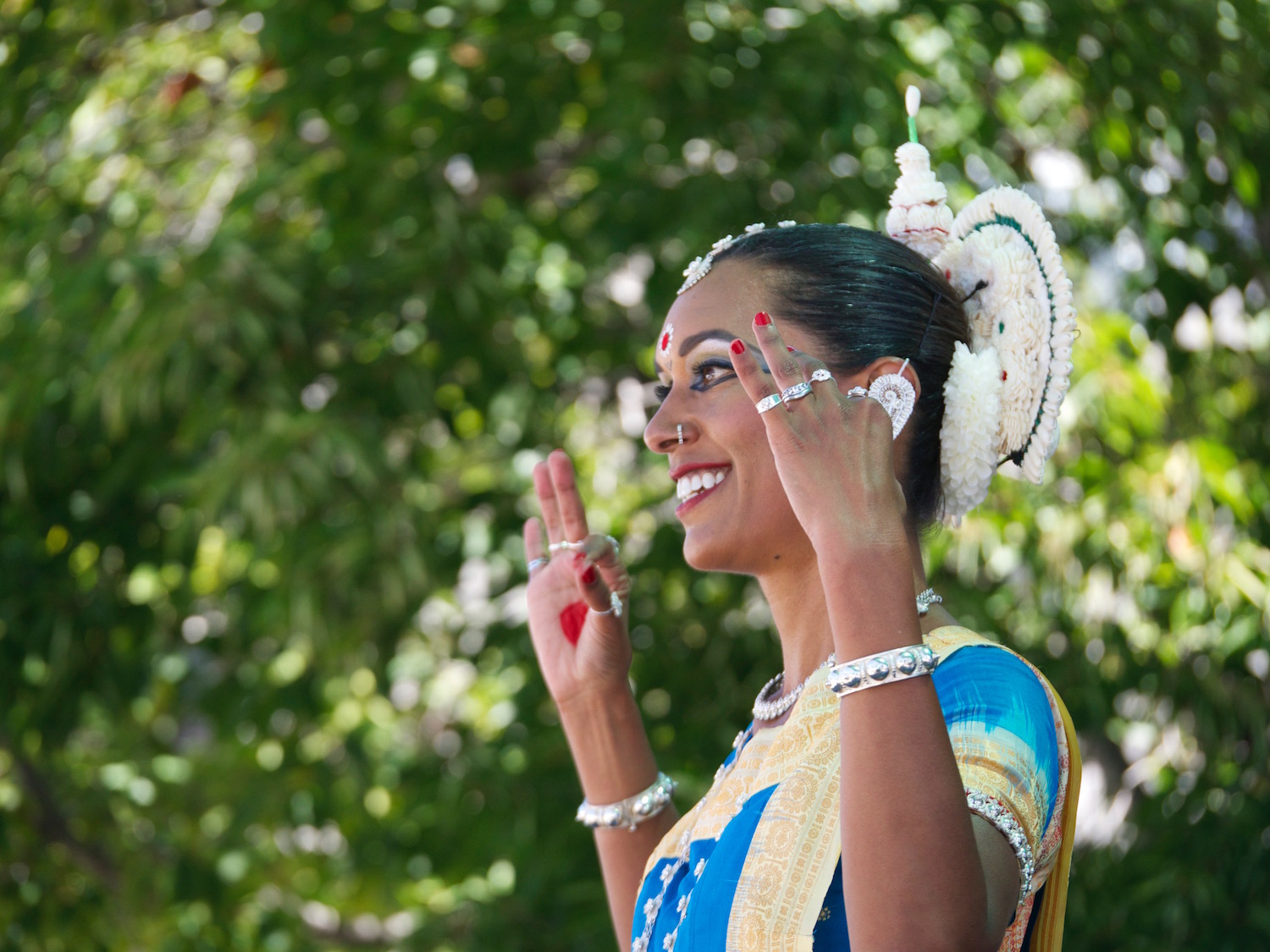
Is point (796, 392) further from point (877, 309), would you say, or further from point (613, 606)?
point (613, 606)

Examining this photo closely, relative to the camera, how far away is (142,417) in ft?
9.08

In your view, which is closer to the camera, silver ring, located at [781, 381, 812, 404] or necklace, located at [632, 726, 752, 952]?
silver ring, located at [781, 381, 812, 404]

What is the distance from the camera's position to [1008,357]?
56.8 inches

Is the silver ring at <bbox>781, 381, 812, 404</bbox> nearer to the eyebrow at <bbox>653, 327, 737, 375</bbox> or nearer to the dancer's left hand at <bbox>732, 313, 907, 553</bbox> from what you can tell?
the dancer's left hand at <bbox>732, 313, 907, 553</bbox>

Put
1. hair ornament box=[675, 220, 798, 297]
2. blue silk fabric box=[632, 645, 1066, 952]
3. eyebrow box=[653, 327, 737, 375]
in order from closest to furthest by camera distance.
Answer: blue silk fabric box=[632, 645, 1066, 952] < eyebrow box=[653, 327, 737, 375] < hair ornament box=[675, 220, 798, 297]

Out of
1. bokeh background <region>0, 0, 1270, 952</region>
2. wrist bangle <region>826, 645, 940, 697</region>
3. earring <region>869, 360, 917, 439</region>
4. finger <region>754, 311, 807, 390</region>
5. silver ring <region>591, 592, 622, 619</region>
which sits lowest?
bokeh background <region>0, 0, 1270, 952</region>

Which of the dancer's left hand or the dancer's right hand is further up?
the dancer's left hand

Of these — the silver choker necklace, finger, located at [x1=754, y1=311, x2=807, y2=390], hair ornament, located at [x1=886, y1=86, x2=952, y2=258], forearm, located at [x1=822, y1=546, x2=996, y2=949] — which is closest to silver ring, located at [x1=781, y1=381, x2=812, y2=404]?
finger, located at [x1=754, y1=311, x2=807, y2=390]

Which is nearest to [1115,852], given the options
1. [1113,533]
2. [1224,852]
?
[1224,852]

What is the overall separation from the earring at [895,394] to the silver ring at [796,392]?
26cm

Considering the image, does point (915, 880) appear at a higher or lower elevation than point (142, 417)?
higher

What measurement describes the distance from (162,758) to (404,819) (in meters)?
0.88

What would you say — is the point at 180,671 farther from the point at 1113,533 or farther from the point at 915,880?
the point at 915,880

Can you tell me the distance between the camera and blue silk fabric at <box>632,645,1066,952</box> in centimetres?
109
